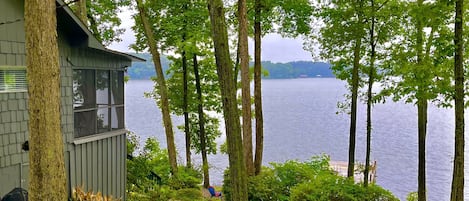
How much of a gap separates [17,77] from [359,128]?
58.7 metres

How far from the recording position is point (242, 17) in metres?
12.2

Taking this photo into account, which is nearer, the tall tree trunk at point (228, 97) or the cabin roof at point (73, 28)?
the tall tree trunk at point (228, 97)

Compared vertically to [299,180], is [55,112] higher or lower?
higher

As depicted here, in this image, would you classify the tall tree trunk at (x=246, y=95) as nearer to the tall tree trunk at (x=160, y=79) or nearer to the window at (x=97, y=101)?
the tall tree trunk at (x=160, y=79)

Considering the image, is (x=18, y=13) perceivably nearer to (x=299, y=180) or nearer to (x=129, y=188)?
(x=129, y=188)

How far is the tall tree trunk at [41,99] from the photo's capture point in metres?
5.20

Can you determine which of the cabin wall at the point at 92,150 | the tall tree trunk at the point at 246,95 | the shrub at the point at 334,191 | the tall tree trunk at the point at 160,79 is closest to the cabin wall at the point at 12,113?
the cabin wall at the point at 92,150

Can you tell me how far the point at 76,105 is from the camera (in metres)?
9.41

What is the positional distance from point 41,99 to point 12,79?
3326 mm

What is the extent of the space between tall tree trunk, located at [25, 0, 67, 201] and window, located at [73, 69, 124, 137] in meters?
4.21

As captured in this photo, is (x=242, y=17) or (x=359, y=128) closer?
(x=242, y=17)

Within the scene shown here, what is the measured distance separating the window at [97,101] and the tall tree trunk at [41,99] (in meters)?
4.21

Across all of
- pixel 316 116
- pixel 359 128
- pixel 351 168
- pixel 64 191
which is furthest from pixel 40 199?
pixel 316 116

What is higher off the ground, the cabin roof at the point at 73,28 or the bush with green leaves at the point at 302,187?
the cabin roof at the point at 73,28
